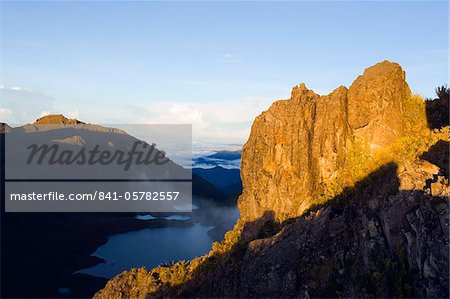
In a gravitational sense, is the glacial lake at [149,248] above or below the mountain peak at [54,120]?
below

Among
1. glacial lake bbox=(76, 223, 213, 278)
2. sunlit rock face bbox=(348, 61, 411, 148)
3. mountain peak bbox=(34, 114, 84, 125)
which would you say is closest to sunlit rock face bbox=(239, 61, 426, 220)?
sunlit rock face bbox=(348, 61, 411, 148)

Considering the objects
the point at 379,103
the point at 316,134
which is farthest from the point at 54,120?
the point at 379,103

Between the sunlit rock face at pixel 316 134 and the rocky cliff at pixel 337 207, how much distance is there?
61mm

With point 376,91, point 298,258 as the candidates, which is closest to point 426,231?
point 298,258

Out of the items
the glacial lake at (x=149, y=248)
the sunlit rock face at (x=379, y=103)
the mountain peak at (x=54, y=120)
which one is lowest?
the glacial lake at (x=149, y=248)

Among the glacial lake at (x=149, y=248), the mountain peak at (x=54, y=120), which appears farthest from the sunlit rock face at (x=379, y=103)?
the mountain peak at (x=54, y=120)

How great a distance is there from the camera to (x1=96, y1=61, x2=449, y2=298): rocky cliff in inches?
477

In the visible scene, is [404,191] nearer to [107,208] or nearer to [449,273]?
[449,273]

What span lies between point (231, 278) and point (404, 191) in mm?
9621

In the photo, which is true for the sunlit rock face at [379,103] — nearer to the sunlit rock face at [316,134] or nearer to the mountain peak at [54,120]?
the sunlit rock face at [316,134]

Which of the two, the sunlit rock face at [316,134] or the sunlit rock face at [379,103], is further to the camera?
the sunlit rock face at [316,134]

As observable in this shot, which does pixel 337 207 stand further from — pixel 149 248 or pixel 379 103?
pixel 149 248

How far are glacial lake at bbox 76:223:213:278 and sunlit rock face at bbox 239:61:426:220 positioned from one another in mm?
77824

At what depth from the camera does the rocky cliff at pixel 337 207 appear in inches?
477
